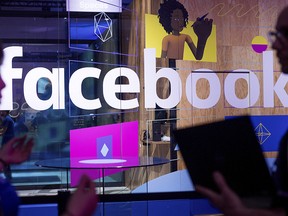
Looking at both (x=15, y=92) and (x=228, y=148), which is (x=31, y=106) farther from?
(x=228, y=148)

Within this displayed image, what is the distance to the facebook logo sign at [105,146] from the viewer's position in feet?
20.7

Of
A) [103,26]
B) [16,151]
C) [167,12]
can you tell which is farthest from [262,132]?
[16,151]

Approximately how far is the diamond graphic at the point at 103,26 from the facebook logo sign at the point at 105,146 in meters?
1.11

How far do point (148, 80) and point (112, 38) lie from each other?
24.7 inches

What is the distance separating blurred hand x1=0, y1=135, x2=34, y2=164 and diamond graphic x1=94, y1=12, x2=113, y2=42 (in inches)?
194

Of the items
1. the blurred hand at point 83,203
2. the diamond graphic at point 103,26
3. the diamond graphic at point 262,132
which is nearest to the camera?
the blurred hand at point 83,203

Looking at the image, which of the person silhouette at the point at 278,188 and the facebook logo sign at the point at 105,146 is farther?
the facebook logo sign at the point at 105,146

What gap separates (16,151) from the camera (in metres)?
1.52

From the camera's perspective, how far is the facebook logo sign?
20.7 feet

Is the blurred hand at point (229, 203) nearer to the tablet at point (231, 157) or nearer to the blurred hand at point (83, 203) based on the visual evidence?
the tablet at point (231, 157)

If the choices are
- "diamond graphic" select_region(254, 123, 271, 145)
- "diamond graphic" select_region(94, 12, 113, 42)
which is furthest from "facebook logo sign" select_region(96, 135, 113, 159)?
"diamond graphic" select_region(254, 123, 271, 145)

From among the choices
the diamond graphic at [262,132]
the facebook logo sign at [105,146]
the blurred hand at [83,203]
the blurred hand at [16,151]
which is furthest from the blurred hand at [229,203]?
the diamond graphic at [262,132]

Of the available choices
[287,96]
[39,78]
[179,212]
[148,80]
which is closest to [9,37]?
[39,78]

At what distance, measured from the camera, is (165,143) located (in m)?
6.51
